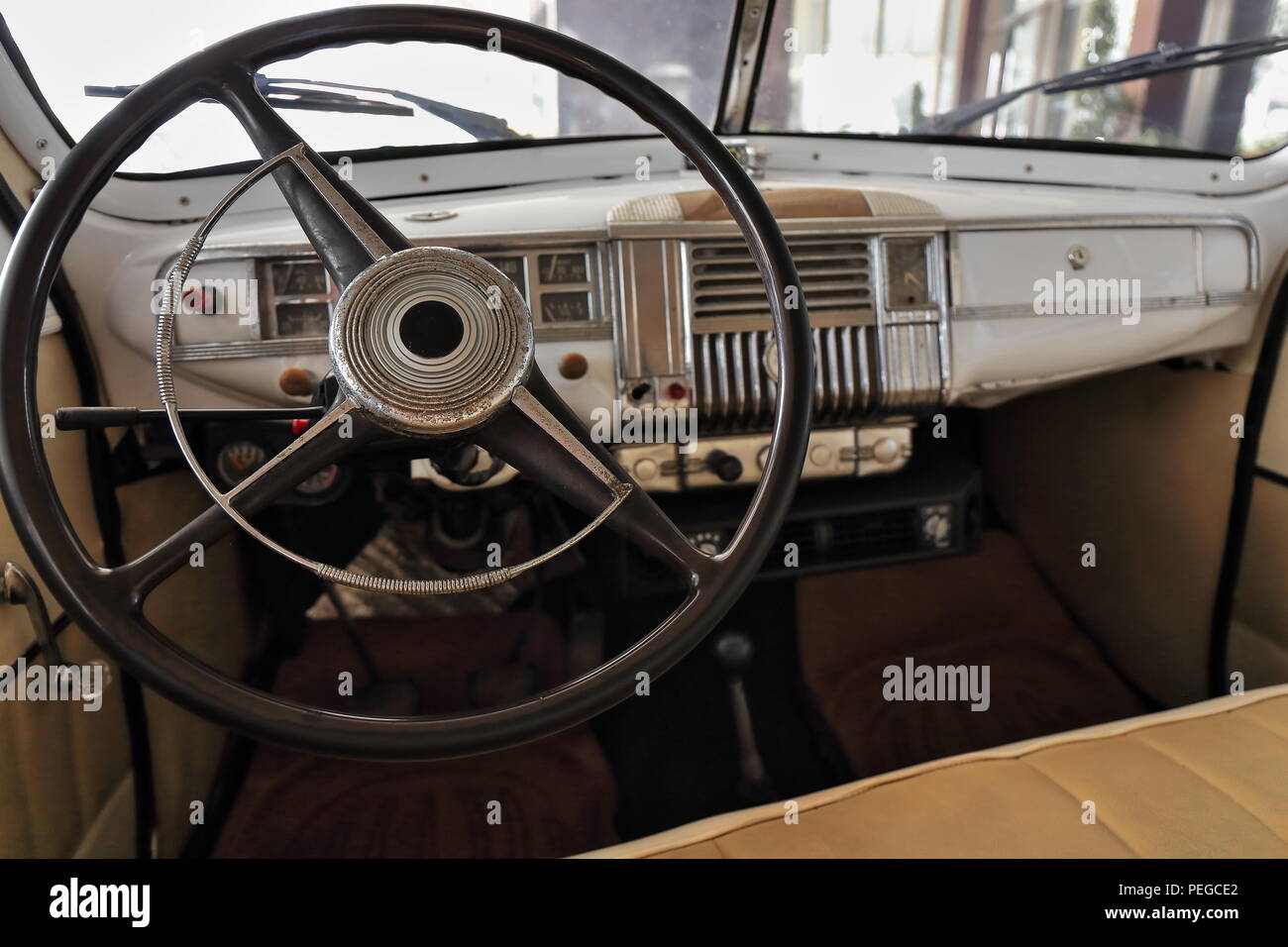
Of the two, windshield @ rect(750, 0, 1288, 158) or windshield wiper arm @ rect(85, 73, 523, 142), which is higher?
windshield @ rect(750, 0, 1288, 158)

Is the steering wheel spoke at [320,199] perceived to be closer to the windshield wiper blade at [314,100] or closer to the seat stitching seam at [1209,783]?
the windshield wiper blade at [314,100]

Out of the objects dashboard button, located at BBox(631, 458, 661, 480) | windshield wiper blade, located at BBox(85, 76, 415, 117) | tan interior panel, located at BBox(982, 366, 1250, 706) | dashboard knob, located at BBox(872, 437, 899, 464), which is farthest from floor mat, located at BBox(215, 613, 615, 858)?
tan interior panel, located at BBox(982, 366, 1250, 706)

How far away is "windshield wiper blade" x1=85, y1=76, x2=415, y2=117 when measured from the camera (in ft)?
4.43

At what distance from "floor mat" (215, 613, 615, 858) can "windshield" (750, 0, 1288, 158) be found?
1.31m

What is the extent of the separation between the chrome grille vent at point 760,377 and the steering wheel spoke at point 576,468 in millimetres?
450

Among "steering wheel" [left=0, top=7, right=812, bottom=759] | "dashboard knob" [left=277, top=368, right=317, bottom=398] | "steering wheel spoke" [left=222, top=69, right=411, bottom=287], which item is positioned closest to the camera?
"steering wheel" [left=0, top=7, right=812, bottom=759]

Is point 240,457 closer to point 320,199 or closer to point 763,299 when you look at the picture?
point 320,199

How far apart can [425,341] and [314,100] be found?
0.80 metres

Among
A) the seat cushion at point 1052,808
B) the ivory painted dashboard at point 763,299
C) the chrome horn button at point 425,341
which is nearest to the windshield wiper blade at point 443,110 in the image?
the ivory painted dashboard at point 763,299

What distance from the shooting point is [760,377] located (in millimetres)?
1427

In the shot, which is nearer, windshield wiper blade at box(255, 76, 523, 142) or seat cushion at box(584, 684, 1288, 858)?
seat cushion at box(584, 684, 1288, 858)

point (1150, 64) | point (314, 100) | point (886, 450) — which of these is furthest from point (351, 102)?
point (1150, 64)

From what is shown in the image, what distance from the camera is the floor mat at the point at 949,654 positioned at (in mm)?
1881

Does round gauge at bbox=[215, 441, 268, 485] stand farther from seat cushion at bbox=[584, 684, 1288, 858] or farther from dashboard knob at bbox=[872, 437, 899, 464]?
dashboard knob at bbox=[872, 437, 899, 464]
